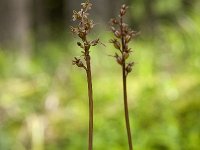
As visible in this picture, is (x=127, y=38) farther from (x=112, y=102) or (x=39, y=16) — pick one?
(x=39, y=16)

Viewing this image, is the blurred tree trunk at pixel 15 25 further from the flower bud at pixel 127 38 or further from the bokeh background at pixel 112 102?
the flower bud at pixel 127 38

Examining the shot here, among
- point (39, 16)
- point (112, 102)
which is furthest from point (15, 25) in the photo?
point (112, 102)

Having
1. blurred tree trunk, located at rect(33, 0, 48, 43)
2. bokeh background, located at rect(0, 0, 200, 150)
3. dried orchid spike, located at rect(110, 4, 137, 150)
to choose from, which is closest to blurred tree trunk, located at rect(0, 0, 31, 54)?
bokeh background, located at rect(0, 0, 200, 150)

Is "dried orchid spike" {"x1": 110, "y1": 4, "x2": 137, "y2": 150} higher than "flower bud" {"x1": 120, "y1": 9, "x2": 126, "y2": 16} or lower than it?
lower

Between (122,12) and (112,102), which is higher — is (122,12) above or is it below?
above

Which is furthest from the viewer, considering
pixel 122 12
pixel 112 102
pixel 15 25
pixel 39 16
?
pixel 39 16

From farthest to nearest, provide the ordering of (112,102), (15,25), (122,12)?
1. (15,25)
2. (112,102)
3. (122,12)

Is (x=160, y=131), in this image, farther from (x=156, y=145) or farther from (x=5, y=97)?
(x=5, y=97)

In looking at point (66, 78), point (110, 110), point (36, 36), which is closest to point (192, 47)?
point (66, 78)

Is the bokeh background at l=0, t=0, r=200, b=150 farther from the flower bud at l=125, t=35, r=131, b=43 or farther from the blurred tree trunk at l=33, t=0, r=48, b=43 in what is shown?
the blurred tree trunk at l=33, t=0, r=48, b=43
